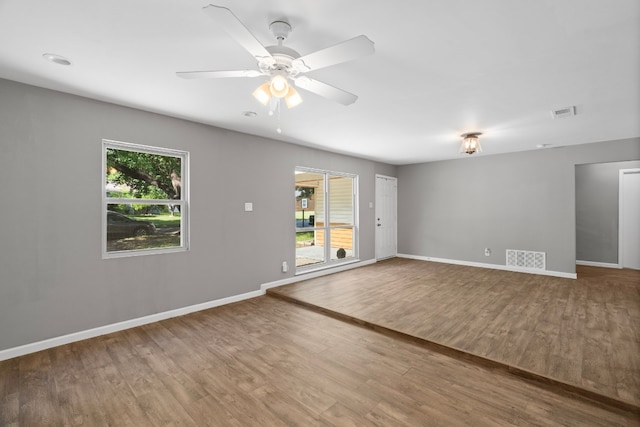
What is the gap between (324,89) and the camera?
6.79 ft

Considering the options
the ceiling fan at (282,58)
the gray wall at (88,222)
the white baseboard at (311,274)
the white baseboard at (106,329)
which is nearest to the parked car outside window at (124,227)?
the gray wall at (88,222)

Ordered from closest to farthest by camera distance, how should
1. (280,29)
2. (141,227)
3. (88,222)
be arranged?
(280,29) → (88,222) → (141,227)

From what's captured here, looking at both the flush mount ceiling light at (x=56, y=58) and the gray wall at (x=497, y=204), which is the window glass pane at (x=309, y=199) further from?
the flush mount ceiling light at (x=56, y=58)

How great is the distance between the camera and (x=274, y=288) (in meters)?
4.63

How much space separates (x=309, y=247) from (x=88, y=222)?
11.2 feet

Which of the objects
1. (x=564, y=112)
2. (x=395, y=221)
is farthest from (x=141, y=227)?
(x=395, y=221)

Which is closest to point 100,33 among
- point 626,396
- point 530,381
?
point 530,381

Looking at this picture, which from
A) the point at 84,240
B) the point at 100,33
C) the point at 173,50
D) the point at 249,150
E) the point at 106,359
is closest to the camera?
the point at 100,33

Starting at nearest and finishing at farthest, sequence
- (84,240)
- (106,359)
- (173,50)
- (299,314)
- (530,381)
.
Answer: (173,50) < (530,381) < (106,359) < (84,240) < (299,314)

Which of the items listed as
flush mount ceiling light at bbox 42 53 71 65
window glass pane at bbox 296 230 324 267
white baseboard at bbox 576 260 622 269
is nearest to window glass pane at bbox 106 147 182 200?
flush mount ceiling light at bbox 42 53 71 65

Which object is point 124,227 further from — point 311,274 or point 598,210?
point 598,210

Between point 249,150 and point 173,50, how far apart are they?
7.58ft

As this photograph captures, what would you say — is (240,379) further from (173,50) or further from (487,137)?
(487,137)

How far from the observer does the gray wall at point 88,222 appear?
2668 mm
